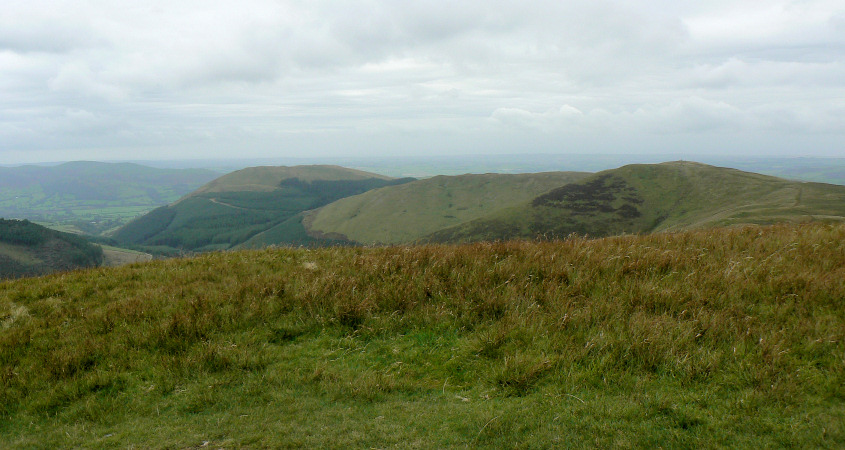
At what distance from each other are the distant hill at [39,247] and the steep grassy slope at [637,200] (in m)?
118

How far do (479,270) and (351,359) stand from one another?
3.40m

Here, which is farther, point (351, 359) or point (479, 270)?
point (479, 270)

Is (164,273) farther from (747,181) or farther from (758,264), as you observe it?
(747,181)

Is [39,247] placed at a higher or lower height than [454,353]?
lower

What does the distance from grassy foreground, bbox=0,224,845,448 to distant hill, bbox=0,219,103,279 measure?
15926 cm

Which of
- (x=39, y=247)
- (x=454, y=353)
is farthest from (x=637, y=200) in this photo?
(x=39, y=247)

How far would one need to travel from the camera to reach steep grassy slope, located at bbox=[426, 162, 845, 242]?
11888 cm

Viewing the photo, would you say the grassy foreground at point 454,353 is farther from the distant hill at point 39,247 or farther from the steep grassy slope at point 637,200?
the distant hill at point 39,247

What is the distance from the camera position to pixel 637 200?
143250 mm

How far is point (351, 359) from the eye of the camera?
6324 mm

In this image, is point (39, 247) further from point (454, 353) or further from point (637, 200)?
point (637, 200)

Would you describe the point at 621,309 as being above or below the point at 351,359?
above

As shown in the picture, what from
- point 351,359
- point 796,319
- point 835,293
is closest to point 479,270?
point 351,359

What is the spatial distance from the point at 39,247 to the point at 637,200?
205 metres
